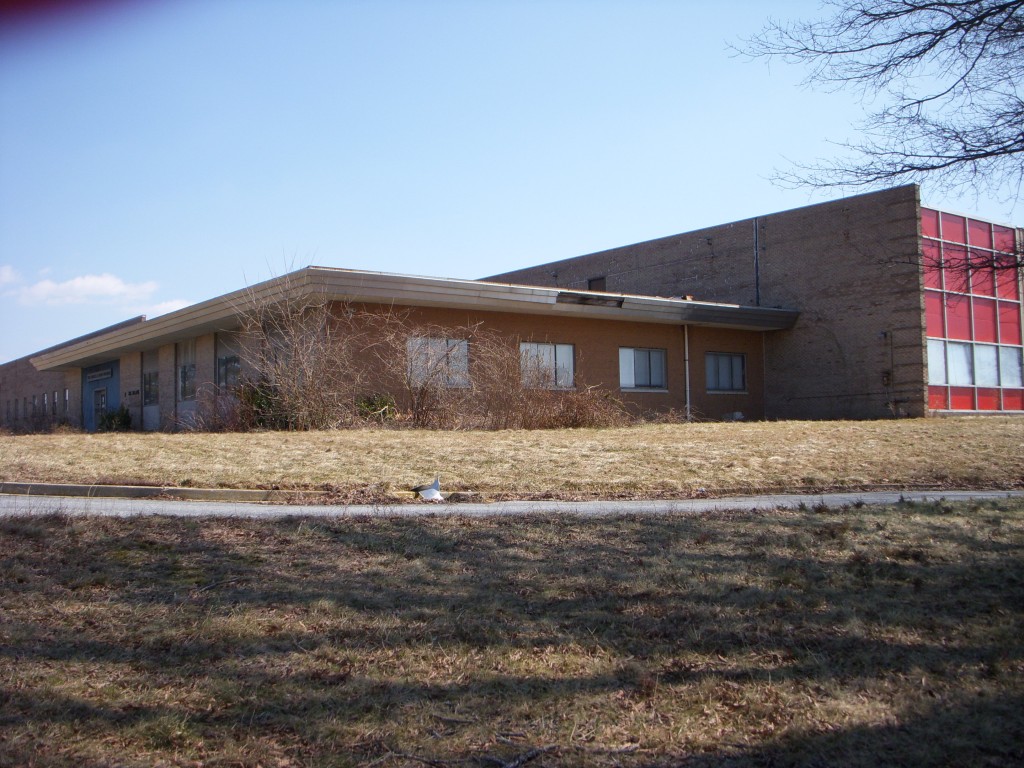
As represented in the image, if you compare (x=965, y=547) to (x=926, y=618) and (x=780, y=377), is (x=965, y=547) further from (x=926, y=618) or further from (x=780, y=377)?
(x=780, y=377)

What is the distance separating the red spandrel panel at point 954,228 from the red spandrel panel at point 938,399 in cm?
449

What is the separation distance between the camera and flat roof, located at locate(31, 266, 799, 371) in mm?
20984

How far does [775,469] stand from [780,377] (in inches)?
697

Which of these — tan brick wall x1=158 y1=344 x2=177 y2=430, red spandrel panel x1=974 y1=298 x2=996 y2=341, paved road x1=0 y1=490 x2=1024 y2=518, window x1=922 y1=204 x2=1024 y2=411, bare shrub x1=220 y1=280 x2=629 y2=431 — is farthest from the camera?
red spandrel panel x1=974 y1=298 x2=996 y2=341

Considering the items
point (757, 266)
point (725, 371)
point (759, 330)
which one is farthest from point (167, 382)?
point (757, 266)

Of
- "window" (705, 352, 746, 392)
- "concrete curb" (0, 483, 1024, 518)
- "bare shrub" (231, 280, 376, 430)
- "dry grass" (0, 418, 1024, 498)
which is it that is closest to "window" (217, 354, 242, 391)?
"bare shrub" (231, 280, 376, 430)

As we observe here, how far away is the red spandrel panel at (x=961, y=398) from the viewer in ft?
95.3

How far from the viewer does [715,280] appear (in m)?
32.7

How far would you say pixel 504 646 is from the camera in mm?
5656

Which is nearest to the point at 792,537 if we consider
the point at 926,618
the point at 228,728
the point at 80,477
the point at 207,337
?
the point at 926,618

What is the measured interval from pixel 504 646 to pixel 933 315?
26521 mm

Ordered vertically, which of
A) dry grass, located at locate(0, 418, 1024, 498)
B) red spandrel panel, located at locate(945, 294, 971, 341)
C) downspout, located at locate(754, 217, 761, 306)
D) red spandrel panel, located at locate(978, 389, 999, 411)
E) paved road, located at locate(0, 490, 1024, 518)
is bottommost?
paved road, located at locate(0, 490, 1024, 518)

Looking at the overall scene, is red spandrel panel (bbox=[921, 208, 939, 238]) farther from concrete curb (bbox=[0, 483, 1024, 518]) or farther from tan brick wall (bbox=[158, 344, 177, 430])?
tan brick wall (bbox=[158, 344, 177, 430])

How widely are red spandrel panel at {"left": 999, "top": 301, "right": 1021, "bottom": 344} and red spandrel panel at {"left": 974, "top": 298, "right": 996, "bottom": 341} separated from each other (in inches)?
17.2
